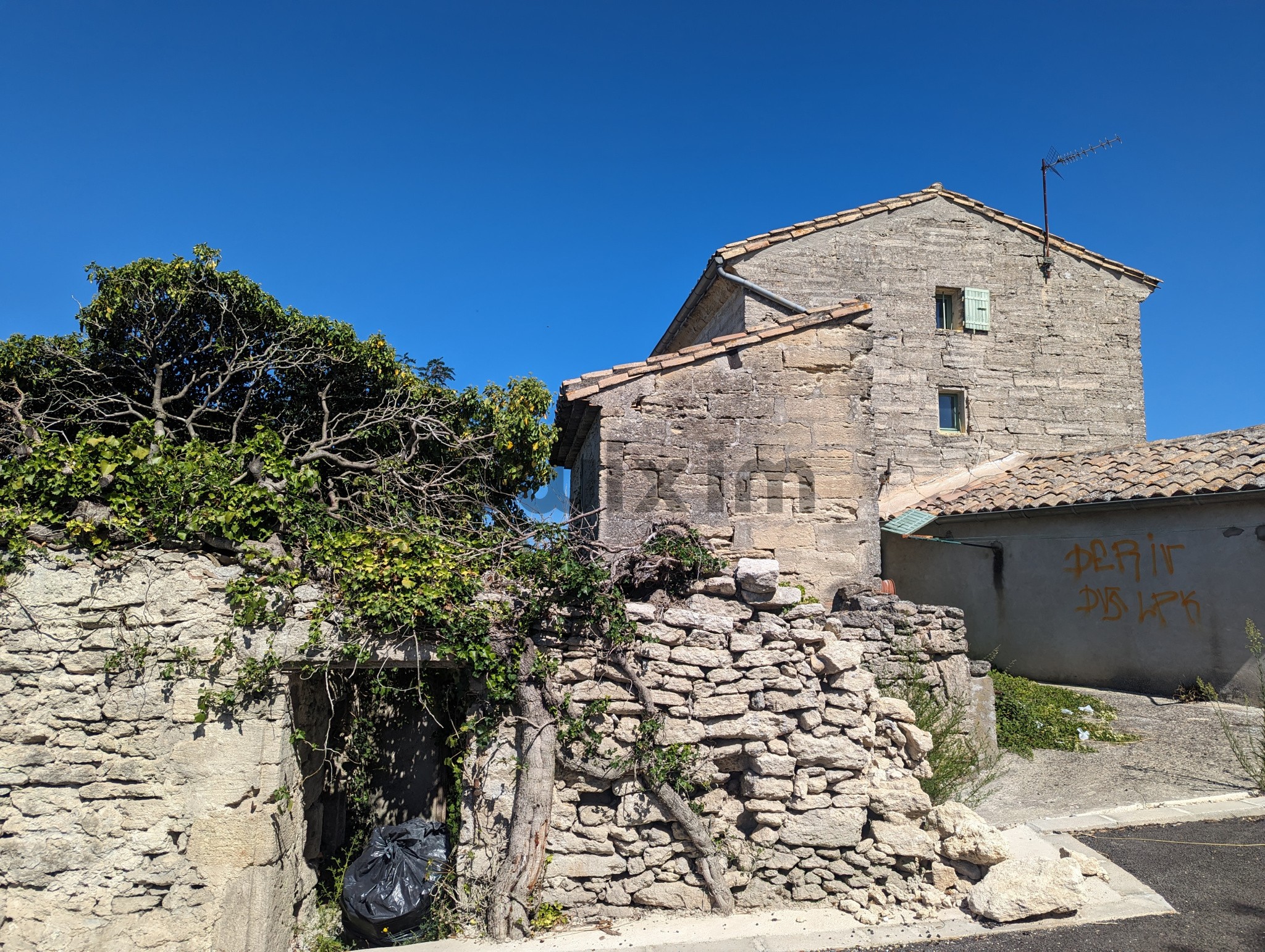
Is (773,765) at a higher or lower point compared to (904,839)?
higher

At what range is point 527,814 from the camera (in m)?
5.01

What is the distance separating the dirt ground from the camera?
666 centimetres

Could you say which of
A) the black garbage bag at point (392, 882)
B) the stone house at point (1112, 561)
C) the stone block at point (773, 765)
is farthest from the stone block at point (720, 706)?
the stone house at point (1112, 561)

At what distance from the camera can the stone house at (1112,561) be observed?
904 cm

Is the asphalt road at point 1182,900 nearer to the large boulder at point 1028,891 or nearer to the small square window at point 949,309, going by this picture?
the large boulder at point 1028,891

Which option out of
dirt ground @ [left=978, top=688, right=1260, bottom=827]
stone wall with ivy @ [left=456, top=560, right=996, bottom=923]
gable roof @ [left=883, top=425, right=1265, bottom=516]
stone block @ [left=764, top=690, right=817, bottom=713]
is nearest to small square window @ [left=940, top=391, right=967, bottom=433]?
gable roof @ [left=883, top=425, right=1265, bottom=516]

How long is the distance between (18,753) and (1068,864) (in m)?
6.77

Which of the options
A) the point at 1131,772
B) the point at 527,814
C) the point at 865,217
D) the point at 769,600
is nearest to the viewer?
the point at 527,814

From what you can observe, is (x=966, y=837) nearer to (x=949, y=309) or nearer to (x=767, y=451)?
(x=767, y=451)

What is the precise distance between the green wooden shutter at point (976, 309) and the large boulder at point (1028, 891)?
10067mm

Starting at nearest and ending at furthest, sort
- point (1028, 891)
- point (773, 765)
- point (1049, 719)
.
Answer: point (1028, 891)
point (773, 765)
point (1049, 719)

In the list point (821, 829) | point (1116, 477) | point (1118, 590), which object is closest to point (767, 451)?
point (821, 829)

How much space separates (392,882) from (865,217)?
11761 mm

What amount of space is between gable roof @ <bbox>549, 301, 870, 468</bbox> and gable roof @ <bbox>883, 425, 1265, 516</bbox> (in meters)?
4.55
